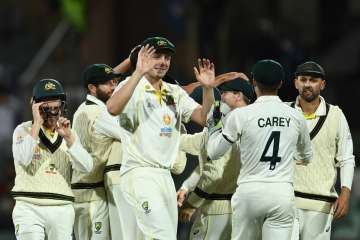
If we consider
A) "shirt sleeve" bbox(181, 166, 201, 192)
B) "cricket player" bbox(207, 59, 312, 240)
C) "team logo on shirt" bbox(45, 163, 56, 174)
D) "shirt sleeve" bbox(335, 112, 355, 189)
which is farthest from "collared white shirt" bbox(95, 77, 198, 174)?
"shirt sleeve" bbox(335, 112, 355, 189)

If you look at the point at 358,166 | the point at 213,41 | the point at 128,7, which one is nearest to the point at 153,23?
the point at 128,7

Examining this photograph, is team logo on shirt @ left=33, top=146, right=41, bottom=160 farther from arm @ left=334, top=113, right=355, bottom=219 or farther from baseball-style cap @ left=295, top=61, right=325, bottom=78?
arm @ left=334, top=113, right=355, bottom=219

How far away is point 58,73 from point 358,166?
8241 millimetres

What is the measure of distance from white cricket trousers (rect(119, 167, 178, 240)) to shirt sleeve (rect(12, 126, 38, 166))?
0.97 m

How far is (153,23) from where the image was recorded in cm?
2673

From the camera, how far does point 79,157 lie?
1171 centimetres

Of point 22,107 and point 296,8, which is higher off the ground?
point 296,8

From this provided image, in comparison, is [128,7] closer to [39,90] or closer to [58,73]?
[58,73]

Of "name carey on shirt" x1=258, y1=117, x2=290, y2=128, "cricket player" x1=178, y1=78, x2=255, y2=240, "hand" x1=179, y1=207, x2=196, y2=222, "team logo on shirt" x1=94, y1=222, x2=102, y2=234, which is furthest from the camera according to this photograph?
"team logo on shirt" x1=94, y1=222, x2=102, y2=234

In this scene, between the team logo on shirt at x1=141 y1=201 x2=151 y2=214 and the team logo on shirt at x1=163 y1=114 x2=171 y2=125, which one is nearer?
the team logo on shirt at x1=141 y1=201 x2=151 y2=214

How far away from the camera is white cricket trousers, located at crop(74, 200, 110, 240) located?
12734 mm

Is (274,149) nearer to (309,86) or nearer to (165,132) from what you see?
(165,132)

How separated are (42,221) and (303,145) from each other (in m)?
2.70

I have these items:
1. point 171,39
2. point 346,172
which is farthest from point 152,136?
point 171,39
